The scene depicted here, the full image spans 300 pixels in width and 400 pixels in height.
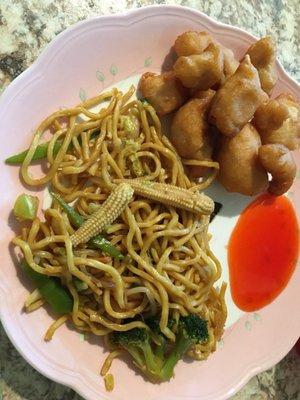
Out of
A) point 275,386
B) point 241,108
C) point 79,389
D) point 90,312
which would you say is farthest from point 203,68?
point 275,386

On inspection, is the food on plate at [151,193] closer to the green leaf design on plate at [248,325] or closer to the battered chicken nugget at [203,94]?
the battered chicken nugget at [203,94]

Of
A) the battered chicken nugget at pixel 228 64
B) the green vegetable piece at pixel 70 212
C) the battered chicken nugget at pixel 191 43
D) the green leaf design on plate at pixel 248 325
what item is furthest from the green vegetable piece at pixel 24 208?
the green leaf design on plate at pixel 248 325

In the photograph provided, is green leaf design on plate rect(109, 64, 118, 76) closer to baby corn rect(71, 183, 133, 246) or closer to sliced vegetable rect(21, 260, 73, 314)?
baby corn rect(71, 183, 133, 246)

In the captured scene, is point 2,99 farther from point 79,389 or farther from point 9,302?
point 79,389

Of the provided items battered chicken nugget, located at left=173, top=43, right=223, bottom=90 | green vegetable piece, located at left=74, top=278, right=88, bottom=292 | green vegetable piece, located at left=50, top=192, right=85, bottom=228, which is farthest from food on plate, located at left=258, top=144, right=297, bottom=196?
green vegetable piece, located at left=74, top=278, right=88, bottom=292

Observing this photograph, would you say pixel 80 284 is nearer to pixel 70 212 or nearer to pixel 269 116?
pixel 70 212

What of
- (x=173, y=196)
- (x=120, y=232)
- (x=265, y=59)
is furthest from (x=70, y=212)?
(x=265, y=59)
